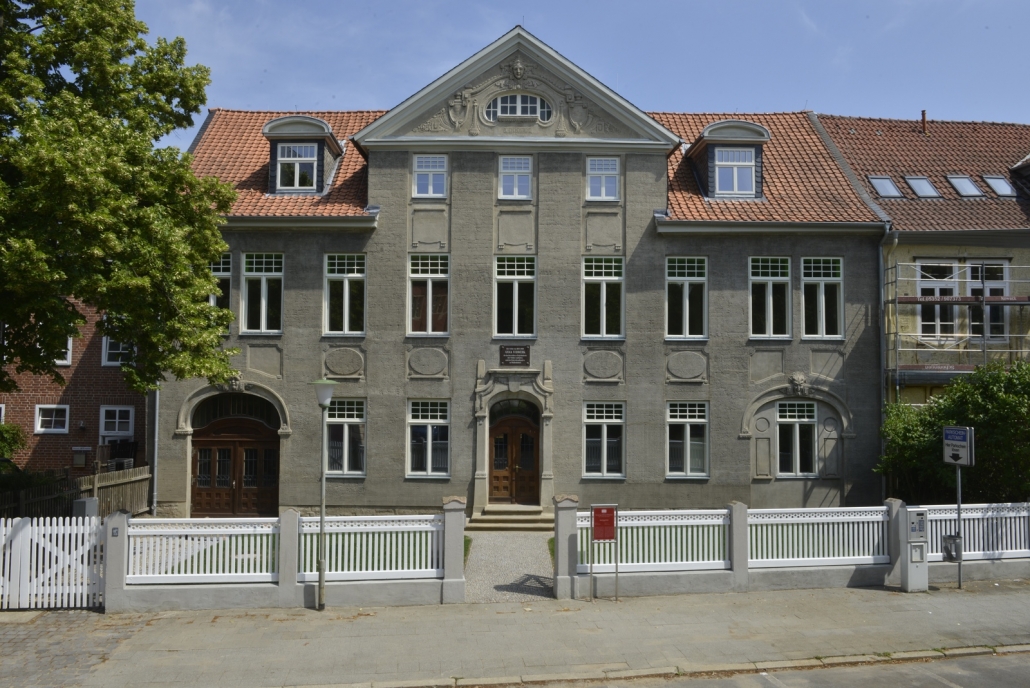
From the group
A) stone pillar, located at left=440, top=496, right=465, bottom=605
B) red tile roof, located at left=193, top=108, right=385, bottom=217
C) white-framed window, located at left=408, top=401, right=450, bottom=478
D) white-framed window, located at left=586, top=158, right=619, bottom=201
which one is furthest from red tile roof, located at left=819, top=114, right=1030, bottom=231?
stone pillar, located at left=440, top=496, right=465, bottom=605

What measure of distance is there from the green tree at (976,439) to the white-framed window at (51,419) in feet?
74.6

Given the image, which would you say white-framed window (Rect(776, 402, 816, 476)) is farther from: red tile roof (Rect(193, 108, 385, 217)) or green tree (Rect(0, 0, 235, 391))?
green tree (Rect(0, 0, 235, 391))

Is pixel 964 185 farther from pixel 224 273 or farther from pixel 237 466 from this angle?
pixel 237 466

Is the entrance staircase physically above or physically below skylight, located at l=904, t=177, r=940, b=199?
below

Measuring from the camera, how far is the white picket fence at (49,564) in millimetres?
11461

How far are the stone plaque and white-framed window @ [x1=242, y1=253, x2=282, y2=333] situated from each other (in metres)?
5.42

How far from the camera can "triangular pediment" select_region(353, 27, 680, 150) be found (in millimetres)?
19297

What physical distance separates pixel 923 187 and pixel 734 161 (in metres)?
5.36

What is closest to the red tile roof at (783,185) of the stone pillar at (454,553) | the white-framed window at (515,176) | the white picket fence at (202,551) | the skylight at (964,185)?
the skylight at (964,185)

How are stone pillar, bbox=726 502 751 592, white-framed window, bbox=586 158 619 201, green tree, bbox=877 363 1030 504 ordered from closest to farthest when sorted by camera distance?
stone pillar, bbox=726 502 751 592 < green tree, bbox=877 363 1030 504 < white-framed window, bbox=586 158 619 201

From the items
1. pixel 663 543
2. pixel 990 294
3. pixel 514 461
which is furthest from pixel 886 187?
pixel 663 543

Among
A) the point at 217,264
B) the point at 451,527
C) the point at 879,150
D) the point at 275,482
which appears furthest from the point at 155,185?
the point at 879,150

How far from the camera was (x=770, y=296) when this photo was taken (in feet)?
63.8

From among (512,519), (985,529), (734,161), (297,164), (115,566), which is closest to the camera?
(115,566)
